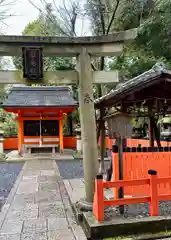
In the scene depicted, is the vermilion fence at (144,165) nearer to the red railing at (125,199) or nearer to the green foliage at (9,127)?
the red railing at (125,199)

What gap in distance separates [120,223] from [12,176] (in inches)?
264

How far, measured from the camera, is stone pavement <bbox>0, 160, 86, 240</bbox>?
172 inches

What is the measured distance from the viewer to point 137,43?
52.8 ft

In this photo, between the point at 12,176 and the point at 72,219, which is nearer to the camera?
the point at 72,219

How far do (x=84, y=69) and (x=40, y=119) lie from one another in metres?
12.0

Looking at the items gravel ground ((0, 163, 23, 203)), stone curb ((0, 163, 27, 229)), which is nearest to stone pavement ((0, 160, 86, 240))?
stone curb ((0, 163, 27, 229))

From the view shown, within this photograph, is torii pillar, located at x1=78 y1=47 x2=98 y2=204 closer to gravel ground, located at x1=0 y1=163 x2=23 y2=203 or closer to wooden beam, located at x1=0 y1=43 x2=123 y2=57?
wooden beam, located at x1=0 y1=43 x2=123 y2=57

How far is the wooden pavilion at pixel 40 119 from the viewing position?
635 inches

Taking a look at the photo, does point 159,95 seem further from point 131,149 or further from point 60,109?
point 60,109

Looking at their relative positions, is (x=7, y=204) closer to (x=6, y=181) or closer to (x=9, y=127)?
(x=6, y=181)

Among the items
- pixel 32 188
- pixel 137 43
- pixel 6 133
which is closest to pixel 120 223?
pixel 32 188

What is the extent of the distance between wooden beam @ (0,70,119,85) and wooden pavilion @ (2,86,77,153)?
10.6 m

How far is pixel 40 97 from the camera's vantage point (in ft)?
58.2

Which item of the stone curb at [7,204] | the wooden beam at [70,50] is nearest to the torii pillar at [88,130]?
the wooden beam at [70,50]
